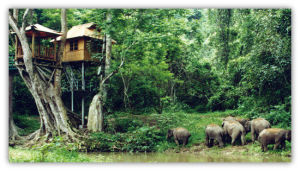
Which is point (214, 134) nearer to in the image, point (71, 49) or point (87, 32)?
point (87, 32)

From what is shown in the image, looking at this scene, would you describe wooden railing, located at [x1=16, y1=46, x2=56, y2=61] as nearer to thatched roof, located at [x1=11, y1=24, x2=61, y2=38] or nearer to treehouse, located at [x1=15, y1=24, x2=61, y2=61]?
treehouse, located at [x1=15, y1=24, x2=61, y2=61]

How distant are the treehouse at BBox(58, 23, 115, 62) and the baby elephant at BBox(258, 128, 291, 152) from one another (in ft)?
21.2

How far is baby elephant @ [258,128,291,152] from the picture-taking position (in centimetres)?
619

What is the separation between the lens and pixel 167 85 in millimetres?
12492

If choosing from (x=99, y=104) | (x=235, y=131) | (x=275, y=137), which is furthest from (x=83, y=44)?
(x=275, y=137)

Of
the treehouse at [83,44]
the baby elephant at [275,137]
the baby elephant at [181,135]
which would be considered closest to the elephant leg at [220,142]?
the baby elephant at [181,135]

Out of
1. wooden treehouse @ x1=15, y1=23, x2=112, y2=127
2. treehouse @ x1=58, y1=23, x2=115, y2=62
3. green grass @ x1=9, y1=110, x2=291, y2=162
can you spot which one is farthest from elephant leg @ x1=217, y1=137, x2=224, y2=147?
treehouse @ x1=58, y1=23, x2=115, y2=62

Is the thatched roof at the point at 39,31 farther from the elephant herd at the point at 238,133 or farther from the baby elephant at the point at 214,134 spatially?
the baby elephant at the point at 214,134

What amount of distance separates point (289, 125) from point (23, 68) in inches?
305

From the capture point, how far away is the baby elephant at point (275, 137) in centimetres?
619

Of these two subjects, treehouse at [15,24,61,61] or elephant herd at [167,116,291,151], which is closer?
elephant herd at [167,116,291,151]

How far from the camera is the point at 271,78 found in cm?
742

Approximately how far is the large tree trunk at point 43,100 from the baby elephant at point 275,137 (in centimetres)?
512
